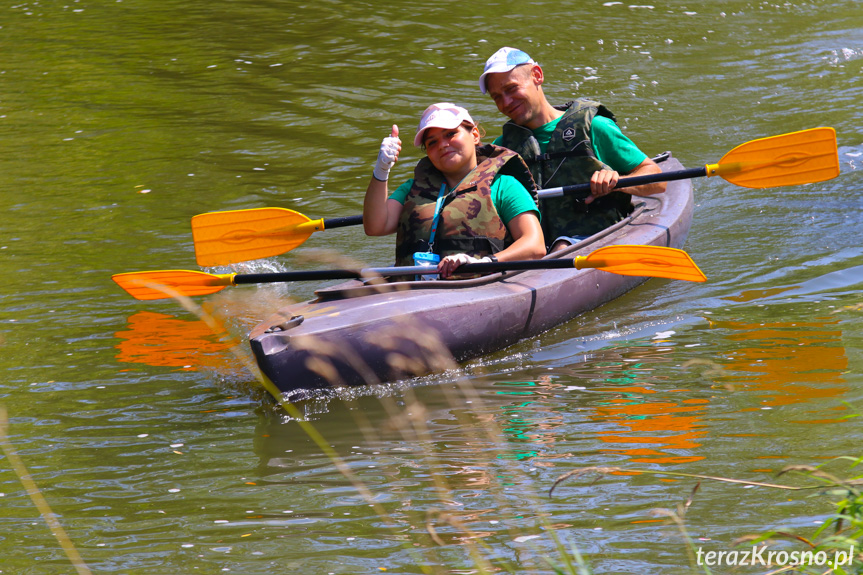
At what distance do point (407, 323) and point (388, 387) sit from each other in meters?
0.31

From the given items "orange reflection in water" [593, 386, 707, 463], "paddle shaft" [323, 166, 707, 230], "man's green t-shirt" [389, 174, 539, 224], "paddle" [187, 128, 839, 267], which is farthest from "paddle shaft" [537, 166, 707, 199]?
"orange reflection in water" [593, 386, 707, 463]

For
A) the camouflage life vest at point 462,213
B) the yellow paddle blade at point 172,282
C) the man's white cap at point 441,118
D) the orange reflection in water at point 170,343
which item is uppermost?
the man's white cap at point 441,118

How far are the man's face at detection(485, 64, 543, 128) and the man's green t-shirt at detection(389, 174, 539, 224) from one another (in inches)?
27.1

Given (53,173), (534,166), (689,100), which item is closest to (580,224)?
(534,166)

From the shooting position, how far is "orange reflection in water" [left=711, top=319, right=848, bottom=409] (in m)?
3.66

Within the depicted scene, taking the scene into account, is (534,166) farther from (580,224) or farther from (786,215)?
(786,215)

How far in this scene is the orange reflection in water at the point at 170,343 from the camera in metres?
4.74

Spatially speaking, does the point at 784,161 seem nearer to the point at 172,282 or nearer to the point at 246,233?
the point at 246,233

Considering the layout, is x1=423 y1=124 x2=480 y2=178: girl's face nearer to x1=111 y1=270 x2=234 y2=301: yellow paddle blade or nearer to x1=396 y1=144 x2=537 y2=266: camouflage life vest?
x1=396 y1=144 x2=537 y2=266: camouflage life vest

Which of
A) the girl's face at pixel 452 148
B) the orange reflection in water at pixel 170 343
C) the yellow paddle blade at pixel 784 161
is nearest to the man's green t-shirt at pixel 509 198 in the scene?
the girl's face at pixel 452 148

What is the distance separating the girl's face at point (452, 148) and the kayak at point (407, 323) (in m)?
0.58

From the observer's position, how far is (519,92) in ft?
17.1

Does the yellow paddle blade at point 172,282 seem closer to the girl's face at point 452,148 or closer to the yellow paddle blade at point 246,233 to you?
the yellow paddle blade at point 246,233

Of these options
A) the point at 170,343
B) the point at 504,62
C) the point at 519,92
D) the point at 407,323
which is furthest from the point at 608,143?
the point at 170,343
